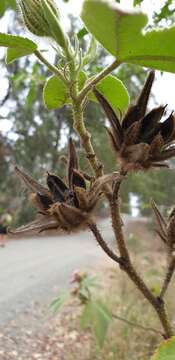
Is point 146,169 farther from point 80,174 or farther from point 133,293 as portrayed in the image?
point 133,293

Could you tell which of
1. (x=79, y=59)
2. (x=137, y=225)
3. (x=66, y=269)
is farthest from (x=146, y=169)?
Result: (x=137, y=225)

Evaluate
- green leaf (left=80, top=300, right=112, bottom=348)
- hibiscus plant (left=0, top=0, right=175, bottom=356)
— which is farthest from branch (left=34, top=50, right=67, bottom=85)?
green leaf (left=80, top=300, right=112, bottom=348)

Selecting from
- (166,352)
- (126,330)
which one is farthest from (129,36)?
(126,330)

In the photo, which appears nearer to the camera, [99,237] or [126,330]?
[99,237]

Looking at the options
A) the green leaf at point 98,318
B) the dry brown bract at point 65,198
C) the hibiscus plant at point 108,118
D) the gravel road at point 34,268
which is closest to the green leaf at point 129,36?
the hibiscus plant at point 108,118

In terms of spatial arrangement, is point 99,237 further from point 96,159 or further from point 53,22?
point 53,22

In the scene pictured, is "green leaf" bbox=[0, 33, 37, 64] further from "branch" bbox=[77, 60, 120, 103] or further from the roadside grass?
the roadside grass

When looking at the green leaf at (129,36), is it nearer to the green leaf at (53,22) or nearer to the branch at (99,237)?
the green leaf at (53,22)
